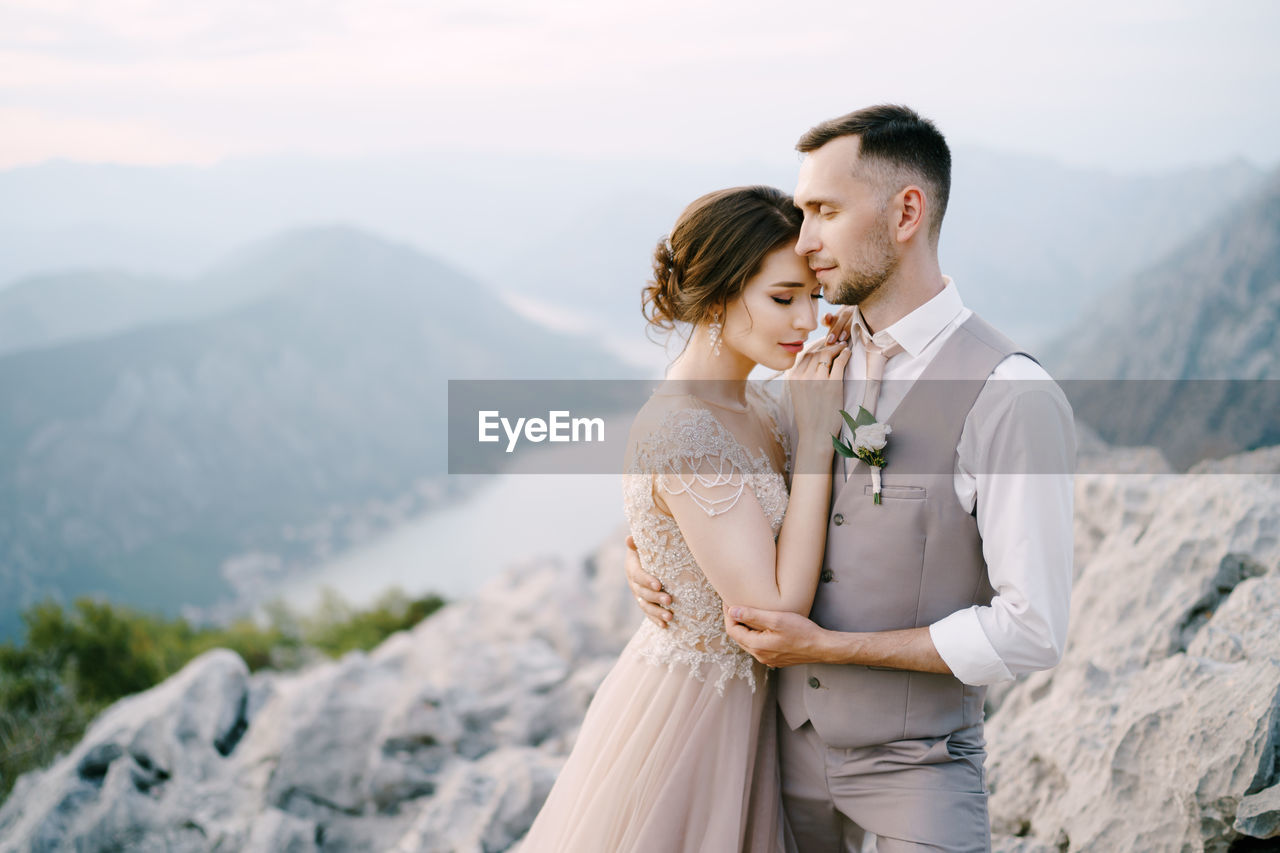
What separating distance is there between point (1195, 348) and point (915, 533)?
51.0 feet

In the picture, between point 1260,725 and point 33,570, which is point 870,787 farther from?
point 33,570

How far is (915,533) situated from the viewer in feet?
5.60

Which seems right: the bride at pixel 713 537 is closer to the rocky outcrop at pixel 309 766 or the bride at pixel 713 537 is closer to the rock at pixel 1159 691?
the rock at pixel 1159 691

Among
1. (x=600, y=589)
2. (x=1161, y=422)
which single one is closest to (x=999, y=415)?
(x=600, y=589)

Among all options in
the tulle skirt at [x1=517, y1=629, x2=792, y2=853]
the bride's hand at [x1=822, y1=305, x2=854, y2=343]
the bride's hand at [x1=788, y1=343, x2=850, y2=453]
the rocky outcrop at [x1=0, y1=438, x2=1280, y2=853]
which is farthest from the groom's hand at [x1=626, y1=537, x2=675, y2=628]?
the rocky outcrop at [x1=0, y1=438, x2=1280, y2=853]

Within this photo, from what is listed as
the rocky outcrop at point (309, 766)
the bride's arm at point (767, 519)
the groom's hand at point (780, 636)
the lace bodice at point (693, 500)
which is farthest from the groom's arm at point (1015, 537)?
the rocky outcrop at point (309, 766)

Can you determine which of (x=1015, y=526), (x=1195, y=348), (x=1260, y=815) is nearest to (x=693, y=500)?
(x=1015, y=526)

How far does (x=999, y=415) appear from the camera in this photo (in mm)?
1621

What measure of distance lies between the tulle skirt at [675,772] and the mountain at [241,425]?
30919 millimetres

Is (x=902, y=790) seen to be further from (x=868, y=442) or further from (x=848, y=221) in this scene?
(x=848, y=221)

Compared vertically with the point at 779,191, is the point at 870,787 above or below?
below

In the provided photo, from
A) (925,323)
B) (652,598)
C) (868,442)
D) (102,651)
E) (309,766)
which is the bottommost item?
(102,651)

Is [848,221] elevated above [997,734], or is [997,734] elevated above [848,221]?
[848,221]

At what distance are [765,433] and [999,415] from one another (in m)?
0.70
